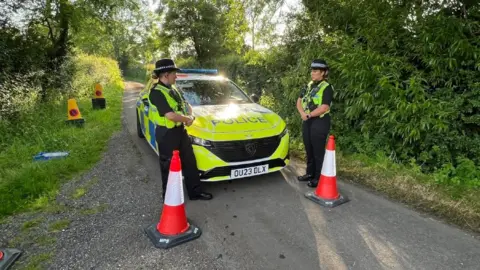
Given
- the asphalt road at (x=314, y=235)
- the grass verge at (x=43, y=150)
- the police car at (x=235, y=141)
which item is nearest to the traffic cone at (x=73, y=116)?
the grass verge at (x=43, y=150)

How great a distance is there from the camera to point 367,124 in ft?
17.8

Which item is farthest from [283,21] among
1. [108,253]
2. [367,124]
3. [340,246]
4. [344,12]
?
[108,253]

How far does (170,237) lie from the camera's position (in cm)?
306

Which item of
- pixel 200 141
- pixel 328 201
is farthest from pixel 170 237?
pixel 328 201

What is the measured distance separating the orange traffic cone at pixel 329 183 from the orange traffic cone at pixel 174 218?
173 centimetres

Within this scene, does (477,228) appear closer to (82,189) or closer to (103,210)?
(103,210)

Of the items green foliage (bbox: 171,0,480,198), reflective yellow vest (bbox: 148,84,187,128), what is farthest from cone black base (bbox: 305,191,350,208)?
reflective yellow vest (bbox: 148,84,187,128)

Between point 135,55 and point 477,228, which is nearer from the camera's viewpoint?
point 477,228

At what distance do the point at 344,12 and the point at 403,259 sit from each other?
4922 millimetres

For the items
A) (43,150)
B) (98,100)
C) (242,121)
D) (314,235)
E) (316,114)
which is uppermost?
(316,114)

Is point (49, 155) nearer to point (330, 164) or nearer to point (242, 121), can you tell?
point (242, 121)

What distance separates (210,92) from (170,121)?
6.06 feet

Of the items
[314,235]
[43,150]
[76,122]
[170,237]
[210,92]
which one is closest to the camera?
[170,237]

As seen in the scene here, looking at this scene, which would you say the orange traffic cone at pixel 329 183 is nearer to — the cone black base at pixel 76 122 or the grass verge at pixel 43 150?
the grass verge at pixel 43 150
